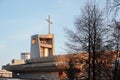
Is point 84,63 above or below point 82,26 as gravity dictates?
below

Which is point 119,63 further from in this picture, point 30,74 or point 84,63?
point 30,74

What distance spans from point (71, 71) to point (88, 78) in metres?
9.87

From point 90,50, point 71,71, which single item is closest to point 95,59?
point 90,50

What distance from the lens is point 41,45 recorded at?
107 metres

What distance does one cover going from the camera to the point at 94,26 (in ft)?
78.9

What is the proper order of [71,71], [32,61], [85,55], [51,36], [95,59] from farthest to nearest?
[51,36], [32,61], [71,71], [85,55], [95,59]

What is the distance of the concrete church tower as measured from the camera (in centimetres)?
10512

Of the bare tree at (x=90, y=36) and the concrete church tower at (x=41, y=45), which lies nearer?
the bare tree at (x=90, y=36)

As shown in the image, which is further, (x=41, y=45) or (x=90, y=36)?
(x=41, y=45)

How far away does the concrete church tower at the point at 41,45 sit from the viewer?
345 feet

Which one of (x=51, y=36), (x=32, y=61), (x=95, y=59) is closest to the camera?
(x=95, y=59)

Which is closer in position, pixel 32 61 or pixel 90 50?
pixel 90 50

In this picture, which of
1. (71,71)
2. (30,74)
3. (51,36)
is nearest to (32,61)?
(30,74)

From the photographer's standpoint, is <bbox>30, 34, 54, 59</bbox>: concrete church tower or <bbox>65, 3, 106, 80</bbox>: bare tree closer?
<bbox>65, 3, 106, 80</bbox>: bare tree
